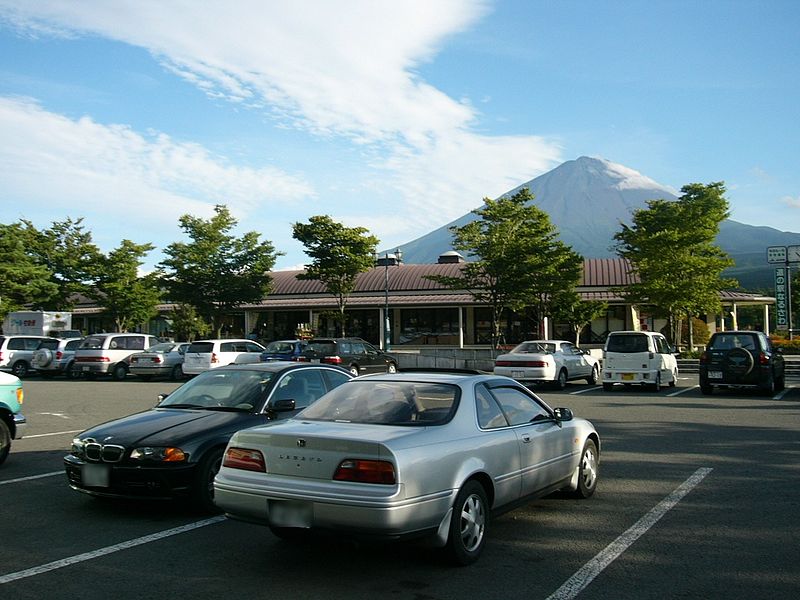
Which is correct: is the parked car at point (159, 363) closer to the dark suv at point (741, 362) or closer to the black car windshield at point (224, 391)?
the dark suv at point (741, 362)

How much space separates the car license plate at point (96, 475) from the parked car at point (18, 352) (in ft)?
81.6

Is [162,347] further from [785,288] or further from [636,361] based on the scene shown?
[785,288]

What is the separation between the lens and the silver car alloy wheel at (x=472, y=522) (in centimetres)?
538

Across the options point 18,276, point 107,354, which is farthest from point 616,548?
point 18,276

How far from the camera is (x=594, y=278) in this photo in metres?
48.0

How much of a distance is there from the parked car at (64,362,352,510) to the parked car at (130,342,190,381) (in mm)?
19678

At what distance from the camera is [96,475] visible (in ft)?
22.4

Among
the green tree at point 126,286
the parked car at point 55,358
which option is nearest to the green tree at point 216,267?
the green tree at point 126,286

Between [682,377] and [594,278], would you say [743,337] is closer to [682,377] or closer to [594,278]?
[682,377]

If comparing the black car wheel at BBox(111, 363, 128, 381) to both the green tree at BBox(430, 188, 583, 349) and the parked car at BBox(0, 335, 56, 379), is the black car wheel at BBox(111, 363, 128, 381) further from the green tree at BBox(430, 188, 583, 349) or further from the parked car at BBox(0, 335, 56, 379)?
the green tree at BBox(430, 188, 583, 349)

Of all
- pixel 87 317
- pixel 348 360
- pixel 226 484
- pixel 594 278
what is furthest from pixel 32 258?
pixel 226 484

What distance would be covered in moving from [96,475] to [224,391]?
1700 millimetres

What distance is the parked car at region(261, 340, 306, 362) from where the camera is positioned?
81.0 ft

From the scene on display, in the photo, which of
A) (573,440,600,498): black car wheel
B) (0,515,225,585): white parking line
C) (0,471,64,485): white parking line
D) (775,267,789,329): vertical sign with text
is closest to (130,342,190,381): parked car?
(0,471,64,485): white parking line
